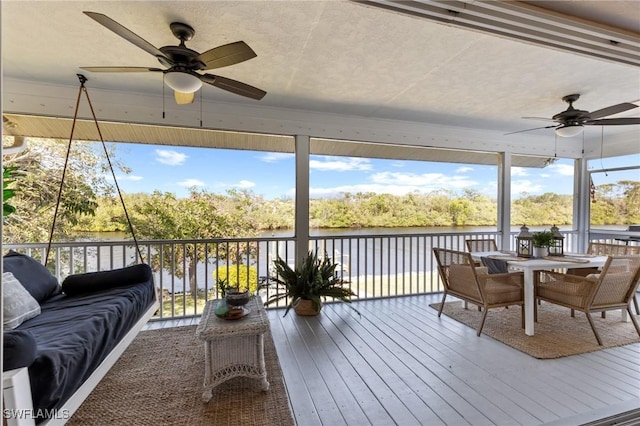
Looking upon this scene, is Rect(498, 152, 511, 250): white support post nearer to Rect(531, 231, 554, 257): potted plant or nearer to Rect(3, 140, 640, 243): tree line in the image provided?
Rect(3, 140, 640, 243): tree line

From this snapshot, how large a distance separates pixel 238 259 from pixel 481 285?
2828 mm

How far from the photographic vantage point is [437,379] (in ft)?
7.75

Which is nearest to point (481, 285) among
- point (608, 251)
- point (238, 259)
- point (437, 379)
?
point (437, 379)

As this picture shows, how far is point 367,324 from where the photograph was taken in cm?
349

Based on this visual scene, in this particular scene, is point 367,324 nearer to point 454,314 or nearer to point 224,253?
point 454,314

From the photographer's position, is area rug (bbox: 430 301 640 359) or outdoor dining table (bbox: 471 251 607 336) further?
outdoor dining table (bbox: 471 251 607 336)

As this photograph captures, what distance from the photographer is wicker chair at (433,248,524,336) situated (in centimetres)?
315

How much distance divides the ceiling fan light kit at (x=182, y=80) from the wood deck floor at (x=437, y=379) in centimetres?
233

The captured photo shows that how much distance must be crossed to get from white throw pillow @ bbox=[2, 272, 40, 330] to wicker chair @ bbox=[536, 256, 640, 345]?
14.8 ft

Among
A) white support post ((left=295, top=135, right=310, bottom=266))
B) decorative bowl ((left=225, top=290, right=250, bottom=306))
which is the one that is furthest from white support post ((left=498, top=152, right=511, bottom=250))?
decorative bowl ((left=225, top=290, right=250, bottom=306))

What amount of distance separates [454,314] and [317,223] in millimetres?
2130

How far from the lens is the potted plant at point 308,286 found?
3.79 meters

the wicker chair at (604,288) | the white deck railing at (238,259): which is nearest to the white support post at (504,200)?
the white deck railing at (238,259)
